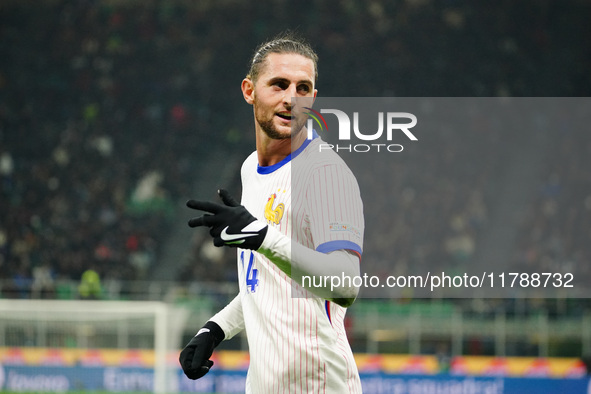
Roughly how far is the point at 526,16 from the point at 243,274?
62.4 ft

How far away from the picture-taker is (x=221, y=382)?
12039 millimetres

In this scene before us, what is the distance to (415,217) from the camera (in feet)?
45.7

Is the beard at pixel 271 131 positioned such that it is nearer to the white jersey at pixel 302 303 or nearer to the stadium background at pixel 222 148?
the white jersey at pixel 302 303

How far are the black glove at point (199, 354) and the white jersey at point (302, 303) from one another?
0.30m

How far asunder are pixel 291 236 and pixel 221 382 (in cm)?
956

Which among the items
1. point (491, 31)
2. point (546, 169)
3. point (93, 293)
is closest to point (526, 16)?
point (491, 31)

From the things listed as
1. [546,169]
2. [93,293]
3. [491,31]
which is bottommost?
[93,293]

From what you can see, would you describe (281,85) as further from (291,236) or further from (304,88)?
(291,236)

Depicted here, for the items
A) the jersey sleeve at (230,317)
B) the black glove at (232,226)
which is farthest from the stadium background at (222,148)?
the black glove at (232,226)

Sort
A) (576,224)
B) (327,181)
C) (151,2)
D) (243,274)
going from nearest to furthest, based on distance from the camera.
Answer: (327,181)
(243,274)
(576,224)
(151,2)

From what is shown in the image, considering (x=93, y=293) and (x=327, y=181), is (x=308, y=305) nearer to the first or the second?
(x=327, y=181)

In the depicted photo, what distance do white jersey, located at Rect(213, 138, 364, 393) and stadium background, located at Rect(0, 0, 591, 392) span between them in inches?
364

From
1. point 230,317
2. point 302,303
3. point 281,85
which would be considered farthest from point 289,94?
point 230,317

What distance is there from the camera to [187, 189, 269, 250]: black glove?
2.57 meters
